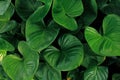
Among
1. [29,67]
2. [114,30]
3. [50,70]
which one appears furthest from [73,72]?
[114,30]

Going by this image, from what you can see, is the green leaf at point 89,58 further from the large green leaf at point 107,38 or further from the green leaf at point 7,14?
the green leaf at point 7,14

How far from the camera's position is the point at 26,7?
6.31 ft

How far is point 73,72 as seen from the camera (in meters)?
2.02

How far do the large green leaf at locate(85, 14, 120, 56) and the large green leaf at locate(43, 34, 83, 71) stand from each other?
0.36ft

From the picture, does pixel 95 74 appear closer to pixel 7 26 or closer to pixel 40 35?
pixel 40 35

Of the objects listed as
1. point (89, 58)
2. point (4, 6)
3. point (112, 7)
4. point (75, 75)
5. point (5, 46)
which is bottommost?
point (75, 75)

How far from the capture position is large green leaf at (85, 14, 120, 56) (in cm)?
163

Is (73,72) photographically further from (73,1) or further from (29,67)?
(73,1)

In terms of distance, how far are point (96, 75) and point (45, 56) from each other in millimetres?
323

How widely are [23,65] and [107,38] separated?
1.65 feet

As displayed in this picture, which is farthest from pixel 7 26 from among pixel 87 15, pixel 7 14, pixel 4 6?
pixel 87 15

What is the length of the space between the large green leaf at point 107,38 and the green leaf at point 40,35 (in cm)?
22

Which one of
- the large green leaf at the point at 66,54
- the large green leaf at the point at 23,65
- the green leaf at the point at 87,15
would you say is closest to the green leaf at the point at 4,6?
the large green leaf at the point at 23,65

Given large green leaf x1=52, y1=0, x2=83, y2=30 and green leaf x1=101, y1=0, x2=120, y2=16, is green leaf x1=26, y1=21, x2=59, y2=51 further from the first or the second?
green leaf x1=101, y1=0, x2=120, y2=16
